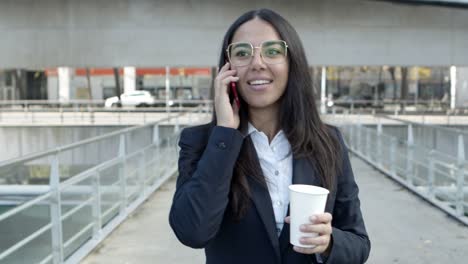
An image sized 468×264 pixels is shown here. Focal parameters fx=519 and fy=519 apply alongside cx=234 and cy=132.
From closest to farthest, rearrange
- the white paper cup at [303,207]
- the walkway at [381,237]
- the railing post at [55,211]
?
the white paper cup at [303,207]
the railing post at [55,211]
the walkway at [381,237]

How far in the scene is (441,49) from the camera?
12.3 meters

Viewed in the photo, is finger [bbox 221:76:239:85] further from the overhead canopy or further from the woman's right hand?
the overhead canopy

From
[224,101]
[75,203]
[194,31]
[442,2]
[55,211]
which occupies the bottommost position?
[75,203]

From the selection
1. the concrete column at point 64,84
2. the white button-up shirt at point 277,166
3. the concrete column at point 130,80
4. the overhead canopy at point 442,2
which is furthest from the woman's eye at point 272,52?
the concrete column at point 64,84

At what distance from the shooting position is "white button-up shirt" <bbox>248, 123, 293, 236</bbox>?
1.50m

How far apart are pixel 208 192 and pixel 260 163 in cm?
22

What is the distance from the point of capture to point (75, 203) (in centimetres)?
845

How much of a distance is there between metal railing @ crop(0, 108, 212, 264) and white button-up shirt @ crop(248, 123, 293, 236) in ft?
6.93

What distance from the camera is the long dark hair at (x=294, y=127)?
4.91ft

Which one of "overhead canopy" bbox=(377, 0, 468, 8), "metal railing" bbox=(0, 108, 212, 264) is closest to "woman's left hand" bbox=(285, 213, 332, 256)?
"metal railing" bbox=(0, 108, 212, 264)

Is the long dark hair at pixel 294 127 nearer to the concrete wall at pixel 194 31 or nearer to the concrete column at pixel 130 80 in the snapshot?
the concrete wall at pixel 194 31

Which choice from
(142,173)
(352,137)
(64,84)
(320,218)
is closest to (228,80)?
(320,218)

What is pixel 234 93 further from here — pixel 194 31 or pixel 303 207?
pixel 194 31

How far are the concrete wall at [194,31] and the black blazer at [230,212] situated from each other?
10547mm
